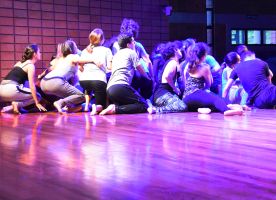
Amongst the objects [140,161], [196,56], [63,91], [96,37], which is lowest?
[140,161]

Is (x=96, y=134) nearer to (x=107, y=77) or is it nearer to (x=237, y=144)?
(x=237, y=144)

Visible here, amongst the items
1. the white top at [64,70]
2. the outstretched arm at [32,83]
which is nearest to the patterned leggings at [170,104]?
the white top at [64,70]

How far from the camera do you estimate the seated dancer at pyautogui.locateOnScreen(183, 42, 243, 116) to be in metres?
5.28

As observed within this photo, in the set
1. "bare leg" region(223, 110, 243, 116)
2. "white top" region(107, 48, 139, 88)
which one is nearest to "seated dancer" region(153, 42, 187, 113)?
"white top" region(107, 48, 139, 88)

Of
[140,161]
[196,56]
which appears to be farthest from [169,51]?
[140,161]

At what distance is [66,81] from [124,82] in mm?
1063

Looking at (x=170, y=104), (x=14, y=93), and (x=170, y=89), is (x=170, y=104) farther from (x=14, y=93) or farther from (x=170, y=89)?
(x=14, y=93)

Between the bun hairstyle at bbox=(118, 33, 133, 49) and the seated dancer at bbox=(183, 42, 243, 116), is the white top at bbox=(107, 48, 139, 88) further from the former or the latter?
the seated dancer at bbox=(183, 42, 243, 116)

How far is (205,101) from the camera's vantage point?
545 cm

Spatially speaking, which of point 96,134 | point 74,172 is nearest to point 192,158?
point 74,172

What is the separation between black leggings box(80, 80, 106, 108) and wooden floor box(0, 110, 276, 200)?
1.55 metres

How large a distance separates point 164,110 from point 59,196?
12.7 ft

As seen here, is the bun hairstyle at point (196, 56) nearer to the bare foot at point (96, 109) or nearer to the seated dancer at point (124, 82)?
the seated dancer at point (124, 82)

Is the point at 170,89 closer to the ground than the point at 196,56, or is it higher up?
closer to the ground
